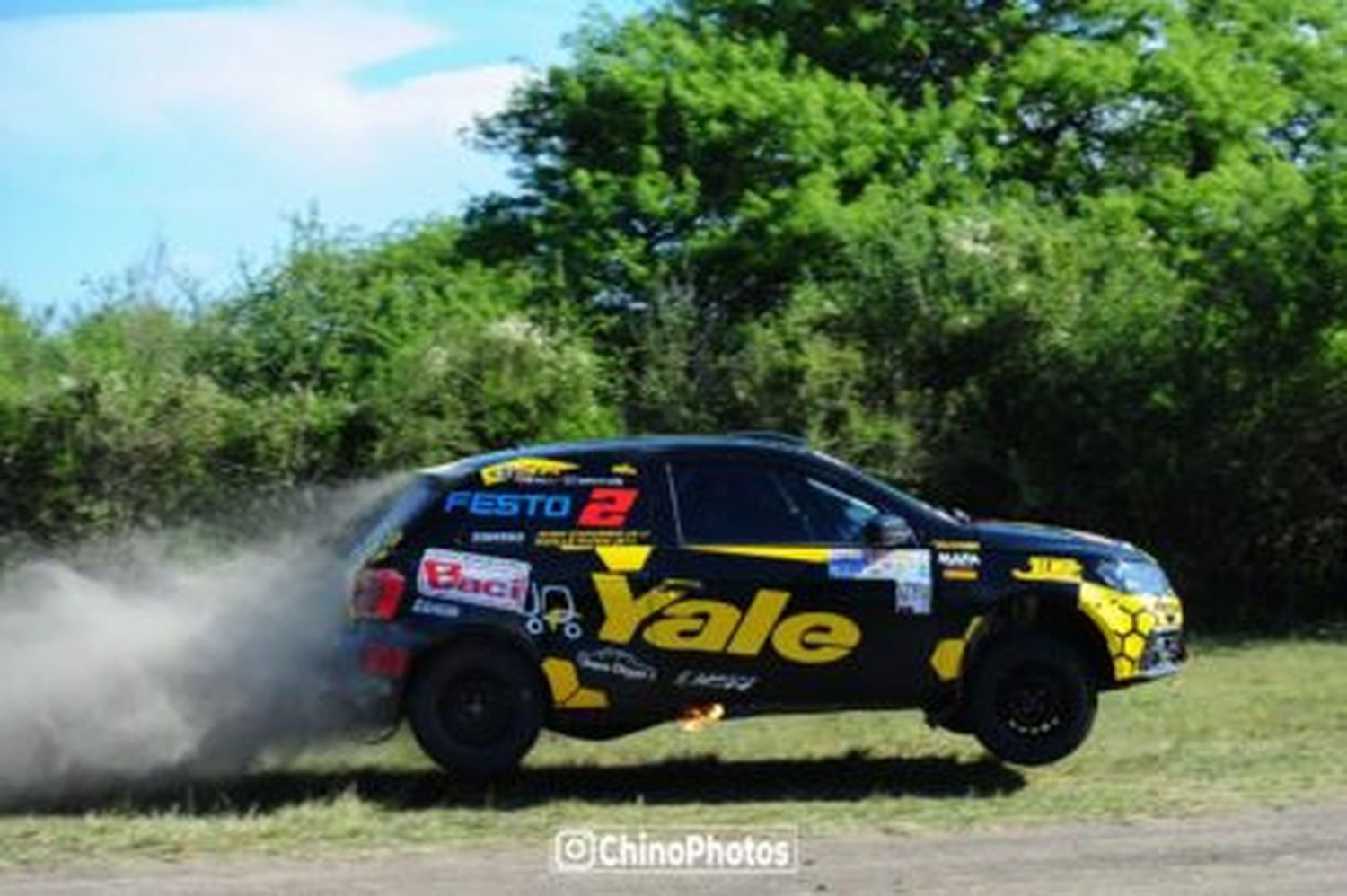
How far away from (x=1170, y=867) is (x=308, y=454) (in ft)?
32.8

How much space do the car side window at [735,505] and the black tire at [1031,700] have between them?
4.51ft

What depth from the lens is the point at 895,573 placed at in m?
11.2

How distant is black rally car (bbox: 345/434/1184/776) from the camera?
11109mm

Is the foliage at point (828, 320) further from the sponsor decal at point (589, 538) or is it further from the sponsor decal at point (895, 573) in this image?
the sponsor decal at point (895, 573)

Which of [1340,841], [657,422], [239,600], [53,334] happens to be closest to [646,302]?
[657,422]

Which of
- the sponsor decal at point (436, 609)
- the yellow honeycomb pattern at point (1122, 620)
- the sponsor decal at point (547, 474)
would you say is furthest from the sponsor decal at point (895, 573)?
the sponsor decal at point (436, 609)

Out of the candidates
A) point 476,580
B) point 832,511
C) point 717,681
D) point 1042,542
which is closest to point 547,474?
point 476,580

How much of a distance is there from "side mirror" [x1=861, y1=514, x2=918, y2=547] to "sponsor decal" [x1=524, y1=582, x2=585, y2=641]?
1757 millimetres

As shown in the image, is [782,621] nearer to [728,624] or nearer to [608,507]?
[728,624]

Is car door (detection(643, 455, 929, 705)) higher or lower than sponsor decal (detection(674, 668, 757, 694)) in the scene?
higher

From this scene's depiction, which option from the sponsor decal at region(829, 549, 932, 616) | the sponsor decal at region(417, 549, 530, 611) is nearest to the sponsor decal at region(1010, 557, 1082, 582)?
the sponsor decal at region(829, 549, 932, 616)

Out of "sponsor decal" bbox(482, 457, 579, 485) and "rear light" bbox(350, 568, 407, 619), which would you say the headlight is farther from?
"rear light" bbox(350, 568, 407, 619)

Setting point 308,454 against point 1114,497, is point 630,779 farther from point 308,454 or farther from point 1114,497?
point 1114,497

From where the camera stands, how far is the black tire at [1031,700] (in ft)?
37.0
